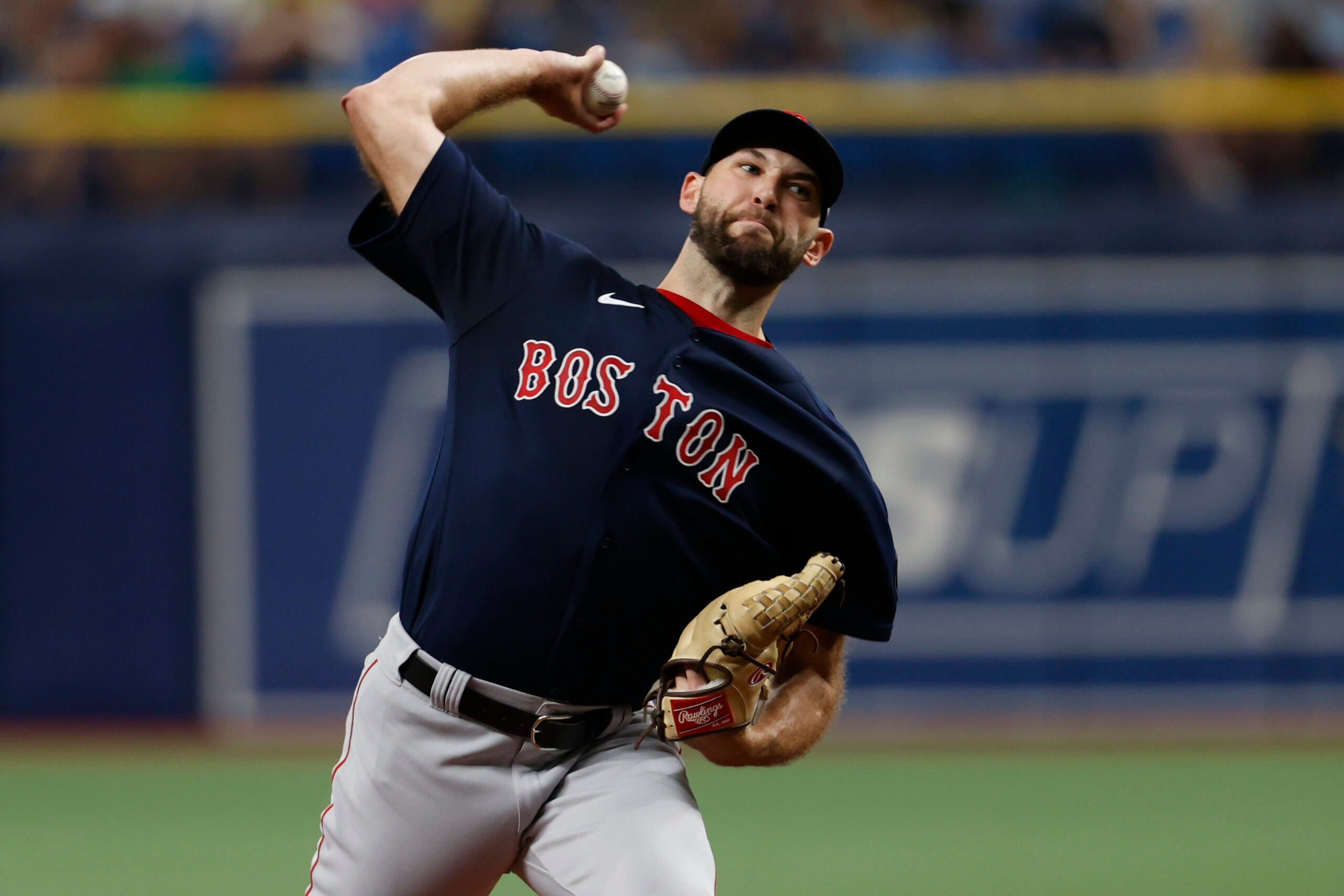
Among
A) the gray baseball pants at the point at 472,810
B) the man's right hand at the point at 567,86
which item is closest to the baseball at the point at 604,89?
the man's right hand at the point at 567,86

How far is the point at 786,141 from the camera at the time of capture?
3.56 meters

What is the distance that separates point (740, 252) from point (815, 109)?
659 cm

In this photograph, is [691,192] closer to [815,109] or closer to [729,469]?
[729,469]

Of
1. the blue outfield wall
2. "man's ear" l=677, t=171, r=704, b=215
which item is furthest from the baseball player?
the blue outfield wall

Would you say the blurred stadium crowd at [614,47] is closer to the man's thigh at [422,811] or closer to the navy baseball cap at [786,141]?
the navy baseball cap at [786,141]

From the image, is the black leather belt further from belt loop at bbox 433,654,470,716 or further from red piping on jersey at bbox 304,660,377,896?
red piping on jersey at bbox 304,660,377,896

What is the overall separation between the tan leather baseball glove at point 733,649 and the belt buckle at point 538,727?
0.19 m

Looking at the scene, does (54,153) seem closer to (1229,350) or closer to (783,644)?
(1229,350)

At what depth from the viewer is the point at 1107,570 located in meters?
9.56

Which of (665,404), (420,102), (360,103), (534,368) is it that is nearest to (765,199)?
(665,404)

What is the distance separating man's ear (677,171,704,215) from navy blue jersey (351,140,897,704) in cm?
28

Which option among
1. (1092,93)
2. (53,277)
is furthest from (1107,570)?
(53,277)

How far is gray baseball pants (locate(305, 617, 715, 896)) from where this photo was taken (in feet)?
10.8

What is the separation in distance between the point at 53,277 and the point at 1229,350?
6.59 meters
